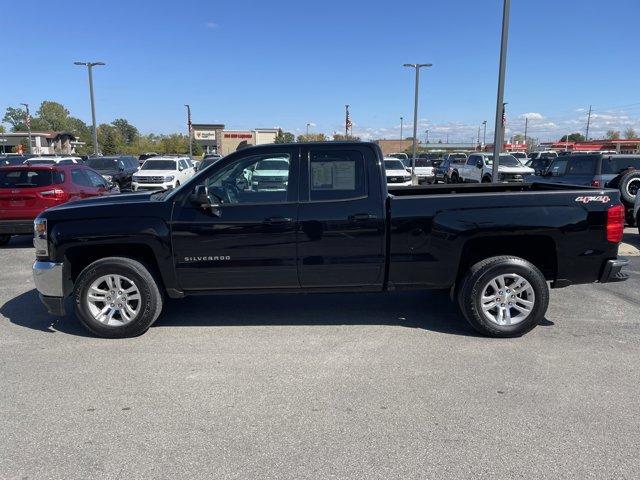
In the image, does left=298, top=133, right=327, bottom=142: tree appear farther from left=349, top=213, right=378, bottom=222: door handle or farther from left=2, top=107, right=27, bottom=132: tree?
left=2, top=107, right=27, bottom=132: tree

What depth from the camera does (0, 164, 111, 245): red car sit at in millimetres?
9242

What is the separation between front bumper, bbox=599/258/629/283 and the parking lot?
0.56 m

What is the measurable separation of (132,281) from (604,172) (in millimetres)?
11816

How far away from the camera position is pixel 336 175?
4.88m

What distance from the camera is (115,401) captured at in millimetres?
3672

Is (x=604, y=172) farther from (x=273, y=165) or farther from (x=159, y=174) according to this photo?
A: (x=159, y=174)

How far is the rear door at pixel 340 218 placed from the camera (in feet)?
15.6

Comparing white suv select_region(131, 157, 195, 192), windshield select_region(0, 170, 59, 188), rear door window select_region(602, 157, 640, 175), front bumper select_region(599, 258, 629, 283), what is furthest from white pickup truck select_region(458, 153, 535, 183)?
windshield select_region(0, 170, 59, 188)

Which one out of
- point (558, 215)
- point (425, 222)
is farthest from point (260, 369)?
point (558, 215)

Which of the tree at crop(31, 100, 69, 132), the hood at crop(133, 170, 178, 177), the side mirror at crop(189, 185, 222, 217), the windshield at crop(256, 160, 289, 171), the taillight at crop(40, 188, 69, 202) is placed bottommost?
the hood at crop(133, 170, 178, 177)

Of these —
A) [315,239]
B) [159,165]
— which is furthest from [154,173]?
[315,239]

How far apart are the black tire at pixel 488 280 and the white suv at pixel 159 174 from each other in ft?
56.9

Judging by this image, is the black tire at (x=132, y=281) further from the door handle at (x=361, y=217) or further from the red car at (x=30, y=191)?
the red car at (x=30, y=191)

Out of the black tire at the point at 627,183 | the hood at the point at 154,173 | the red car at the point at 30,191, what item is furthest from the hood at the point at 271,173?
the hood at the point at 154,173
